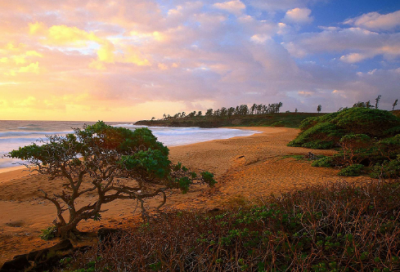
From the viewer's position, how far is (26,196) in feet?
27.7

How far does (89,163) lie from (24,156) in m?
1.28

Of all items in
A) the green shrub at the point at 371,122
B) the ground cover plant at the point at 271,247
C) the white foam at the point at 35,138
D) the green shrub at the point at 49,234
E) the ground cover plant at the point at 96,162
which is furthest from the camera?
the white foam at the point at 35,138

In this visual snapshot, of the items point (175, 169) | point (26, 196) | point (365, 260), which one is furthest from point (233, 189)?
point (26, 196)

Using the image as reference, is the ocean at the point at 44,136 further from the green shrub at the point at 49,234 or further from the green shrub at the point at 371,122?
the green shrub at the point at 371,122

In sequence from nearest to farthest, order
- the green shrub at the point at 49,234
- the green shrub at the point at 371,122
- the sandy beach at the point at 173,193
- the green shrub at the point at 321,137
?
the green shrub at the point at 49,234, the sandy beach at the point at 173,193, the green shrub at the point at 321,137, the green shrub at the point at 371,122

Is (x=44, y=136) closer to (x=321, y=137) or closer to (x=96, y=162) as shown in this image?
(x=96, y=162)

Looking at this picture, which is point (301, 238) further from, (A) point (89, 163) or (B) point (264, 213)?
(A) point (89, 163)

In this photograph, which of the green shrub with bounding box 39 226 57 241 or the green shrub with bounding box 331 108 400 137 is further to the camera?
the green shrub with bounding box 331 108 400 137

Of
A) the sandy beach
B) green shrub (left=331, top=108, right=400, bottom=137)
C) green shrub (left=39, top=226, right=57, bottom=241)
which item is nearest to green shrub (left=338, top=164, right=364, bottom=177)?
the sandy beach

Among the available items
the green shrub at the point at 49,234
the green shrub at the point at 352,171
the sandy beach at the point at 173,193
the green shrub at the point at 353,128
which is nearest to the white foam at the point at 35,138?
the sandy beach at the point at 173,193

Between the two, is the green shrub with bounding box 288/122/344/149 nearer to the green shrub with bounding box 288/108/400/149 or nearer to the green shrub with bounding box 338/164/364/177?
the green shrub with bounding box 288/108/400/149

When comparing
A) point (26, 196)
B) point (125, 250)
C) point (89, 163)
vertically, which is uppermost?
point (89, 163)

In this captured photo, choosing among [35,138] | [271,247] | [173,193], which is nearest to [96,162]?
[271,247]

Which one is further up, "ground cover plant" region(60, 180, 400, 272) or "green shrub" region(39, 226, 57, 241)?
"ground cover plant" region(60, 180, 400, 272)
